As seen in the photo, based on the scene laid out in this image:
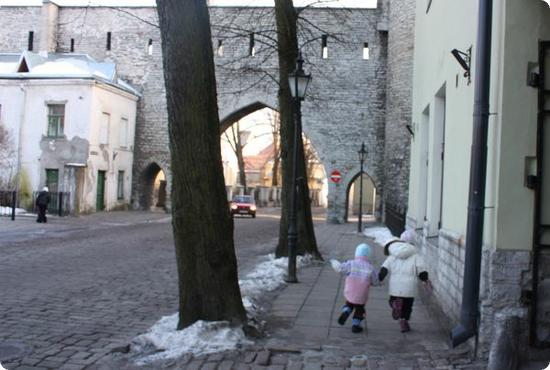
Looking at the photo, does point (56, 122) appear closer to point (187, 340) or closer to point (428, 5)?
point (428, 5)

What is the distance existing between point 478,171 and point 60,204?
27.6 metres

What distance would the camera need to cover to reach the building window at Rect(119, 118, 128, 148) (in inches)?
1522

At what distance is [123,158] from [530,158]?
35.3 meters

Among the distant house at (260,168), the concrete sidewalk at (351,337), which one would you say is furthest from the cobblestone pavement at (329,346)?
the distant house at (260,168)

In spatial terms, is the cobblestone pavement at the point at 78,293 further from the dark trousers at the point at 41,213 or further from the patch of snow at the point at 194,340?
the dark trousers at the point at 41,213

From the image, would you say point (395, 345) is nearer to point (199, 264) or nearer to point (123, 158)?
point (199, 264)

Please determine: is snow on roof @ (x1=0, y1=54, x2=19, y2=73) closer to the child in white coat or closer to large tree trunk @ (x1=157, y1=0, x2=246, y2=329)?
large tree trunk @ (x1=157, y1=0, x2=246, y2=329)

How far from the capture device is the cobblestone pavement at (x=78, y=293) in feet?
20.7

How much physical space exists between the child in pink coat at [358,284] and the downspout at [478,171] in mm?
1743

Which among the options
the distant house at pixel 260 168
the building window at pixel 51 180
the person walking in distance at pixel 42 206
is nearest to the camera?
the person walking in distance at pixel 42 206

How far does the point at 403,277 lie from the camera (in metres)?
7.40

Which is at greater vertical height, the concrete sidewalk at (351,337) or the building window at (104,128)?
the building window at (104,128)

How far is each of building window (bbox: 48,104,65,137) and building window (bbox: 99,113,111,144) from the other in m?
2.07

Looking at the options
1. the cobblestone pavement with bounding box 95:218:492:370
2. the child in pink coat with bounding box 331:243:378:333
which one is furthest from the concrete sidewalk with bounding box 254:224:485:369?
the child in pink coat with bounding box 331:243:378:333
